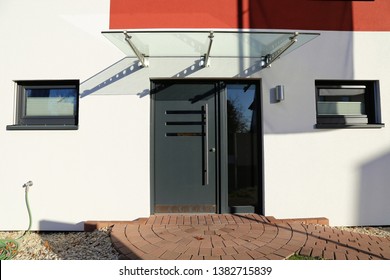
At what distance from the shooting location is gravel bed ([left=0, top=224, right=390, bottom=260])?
2.79m

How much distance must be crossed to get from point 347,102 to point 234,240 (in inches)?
113

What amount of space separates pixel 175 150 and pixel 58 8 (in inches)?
111

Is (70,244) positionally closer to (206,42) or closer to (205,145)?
(205,145)

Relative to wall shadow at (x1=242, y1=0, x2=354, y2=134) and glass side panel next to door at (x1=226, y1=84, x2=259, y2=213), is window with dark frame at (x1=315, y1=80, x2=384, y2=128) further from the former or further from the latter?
glass side panel next to door at (x1=226, y1=84, x2=259, y2=213)

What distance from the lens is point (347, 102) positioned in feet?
12.9

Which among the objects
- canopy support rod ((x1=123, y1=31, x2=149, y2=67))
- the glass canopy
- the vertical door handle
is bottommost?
the vertical door handle

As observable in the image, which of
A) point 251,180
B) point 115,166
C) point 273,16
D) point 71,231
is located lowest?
point 71,231

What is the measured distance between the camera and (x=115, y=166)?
12.0 feet

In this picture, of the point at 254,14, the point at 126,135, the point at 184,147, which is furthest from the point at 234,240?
the point at 254,14

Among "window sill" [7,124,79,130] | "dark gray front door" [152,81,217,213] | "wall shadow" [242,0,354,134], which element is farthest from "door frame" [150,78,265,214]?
"window sill" [7,124,79,130]

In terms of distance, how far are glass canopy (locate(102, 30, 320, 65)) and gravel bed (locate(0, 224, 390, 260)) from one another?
2516mm
